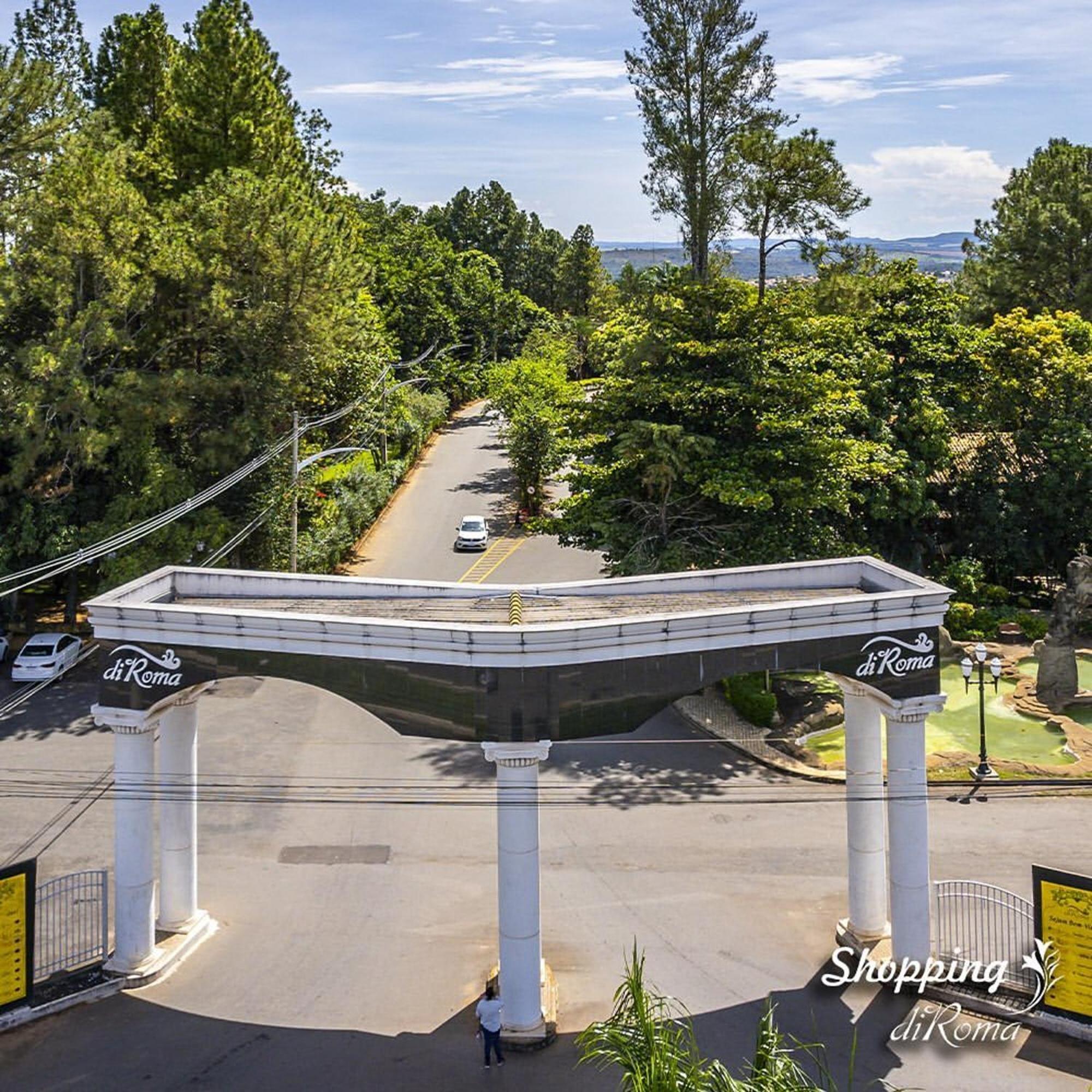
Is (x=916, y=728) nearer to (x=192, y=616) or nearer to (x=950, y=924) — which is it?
(x=950, y=924)

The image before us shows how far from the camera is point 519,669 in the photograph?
1861cm

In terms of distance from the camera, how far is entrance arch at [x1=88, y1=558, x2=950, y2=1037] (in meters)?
18.9

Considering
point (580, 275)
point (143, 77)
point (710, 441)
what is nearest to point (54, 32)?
point (143, 77)

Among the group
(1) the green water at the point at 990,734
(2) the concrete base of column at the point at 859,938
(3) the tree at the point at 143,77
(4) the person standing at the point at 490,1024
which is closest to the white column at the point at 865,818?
(2) the concrete base of column at the point at 859,938

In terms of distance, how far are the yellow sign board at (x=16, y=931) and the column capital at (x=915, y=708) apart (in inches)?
561

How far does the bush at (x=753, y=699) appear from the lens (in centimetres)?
3444

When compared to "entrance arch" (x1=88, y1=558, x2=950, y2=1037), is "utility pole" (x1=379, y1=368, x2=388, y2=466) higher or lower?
higher

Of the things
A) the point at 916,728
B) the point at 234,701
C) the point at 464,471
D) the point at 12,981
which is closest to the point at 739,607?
the point at 916,728

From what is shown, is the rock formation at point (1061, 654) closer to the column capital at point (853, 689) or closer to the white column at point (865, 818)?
the white column at point (865, 818)

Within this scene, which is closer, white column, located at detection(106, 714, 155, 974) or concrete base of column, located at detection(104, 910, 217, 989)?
white column, located at detection(106, 714, 155, 974)

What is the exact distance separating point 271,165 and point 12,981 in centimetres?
3470

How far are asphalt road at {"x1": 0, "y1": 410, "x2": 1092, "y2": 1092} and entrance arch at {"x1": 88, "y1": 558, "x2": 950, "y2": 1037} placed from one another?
1.46 meters

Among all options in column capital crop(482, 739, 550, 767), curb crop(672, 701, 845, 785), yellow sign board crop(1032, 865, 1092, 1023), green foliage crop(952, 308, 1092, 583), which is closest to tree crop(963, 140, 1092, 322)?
green foliage crop(952, 308, 1092, 583)

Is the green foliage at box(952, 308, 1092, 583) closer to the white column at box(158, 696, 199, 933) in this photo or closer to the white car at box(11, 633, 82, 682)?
the white car at box(11, 633, 82, 682)
